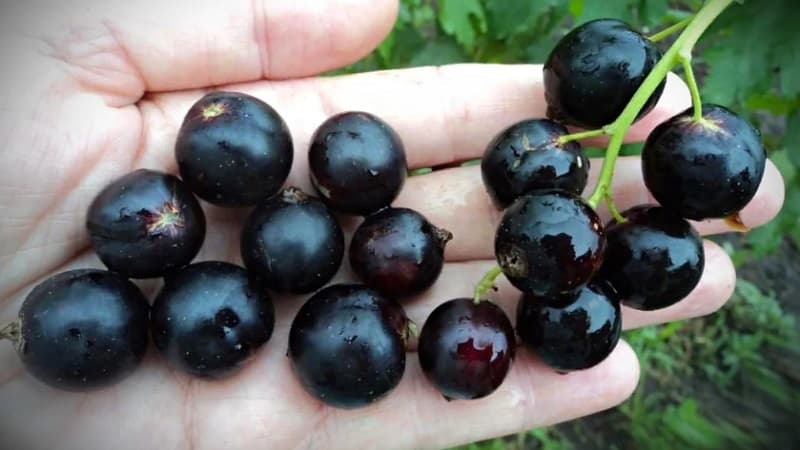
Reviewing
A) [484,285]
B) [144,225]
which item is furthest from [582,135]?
[144,225]

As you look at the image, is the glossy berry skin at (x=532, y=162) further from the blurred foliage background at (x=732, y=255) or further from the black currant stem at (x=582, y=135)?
the blurred foliage background at (x=732, y=255)

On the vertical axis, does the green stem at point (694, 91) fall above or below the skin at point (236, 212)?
above

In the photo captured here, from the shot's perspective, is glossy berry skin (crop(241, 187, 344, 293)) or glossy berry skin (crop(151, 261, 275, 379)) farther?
glossy berry skin (crop(241, 187, 344, 293))

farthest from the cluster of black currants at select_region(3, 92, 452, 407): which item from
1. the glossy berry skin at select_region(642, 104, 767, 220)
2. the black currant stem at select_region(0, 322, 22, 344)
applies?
the glossy berry skin at select_region(642, 104, 767, 220)

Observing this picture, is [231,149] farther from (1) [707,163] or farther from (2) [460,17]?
(1) [707,163]

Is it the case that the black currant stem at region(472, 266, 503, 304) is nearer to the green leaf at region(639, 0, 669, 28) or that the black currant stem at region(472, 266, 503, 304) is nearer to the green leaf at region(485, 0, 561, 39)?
the green leaf at region(485, 0, 561, 39)

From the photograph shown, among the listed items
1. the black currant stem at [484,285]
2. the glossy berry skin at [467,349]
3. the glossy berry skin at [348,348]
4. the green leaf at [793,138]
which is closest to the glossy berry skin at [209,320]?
the glossy berry skin at [348,348]
